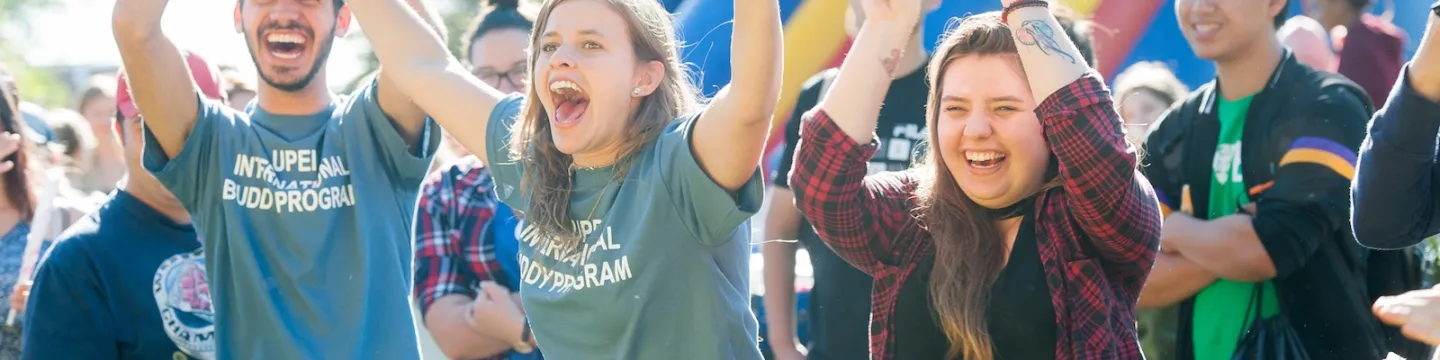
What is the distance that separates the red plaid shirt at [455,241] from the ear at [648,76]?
1584 millimetres

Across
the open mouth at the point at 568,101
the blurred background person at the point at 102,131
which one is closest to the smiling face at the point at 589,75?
the open mouth at the point at 568,101

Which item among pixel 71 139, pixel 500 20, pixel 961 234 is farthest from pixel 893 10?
pixel 71 139

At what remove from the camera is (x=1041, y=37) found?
3170mm

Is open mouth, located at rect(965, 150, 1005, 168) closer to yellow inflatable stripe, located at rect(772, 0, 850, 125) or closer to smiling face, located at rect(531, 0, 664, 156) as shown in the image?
smiling face, located at rect(531, 0, 664, 156)

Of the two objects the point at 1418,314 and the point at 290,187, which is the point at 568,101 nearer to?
the point at 290,187

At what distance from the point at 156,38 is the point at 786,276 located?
76.5 inches

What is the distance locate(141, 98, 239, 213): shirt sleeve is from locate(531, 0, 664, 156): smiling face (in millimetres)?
1239

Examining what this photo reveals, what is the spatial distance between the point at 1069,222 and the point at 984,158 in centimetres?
21

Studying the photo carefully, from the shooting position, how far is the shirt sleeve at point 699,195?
3.11 meters

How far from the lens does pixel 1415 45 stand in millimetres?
5285

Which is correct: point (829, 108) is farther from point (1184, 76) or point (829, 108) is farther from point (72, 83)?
point (72, 83)

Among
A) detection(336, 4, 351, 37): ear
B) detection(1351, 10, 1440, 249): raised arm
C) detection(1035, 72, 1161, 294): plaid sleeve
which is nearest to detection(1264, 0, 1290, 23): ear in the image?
detection(1351, 10, 1440, 249): raised arm

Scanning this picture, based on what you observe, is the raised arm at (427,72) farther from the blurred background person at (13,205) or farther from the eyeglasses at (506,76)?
the blurred background person at (13,205)

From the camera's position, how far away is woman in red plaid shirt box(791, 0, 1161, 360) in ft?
10.2
